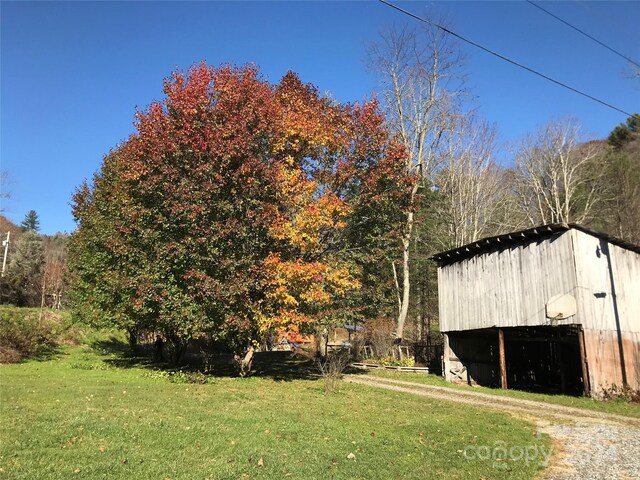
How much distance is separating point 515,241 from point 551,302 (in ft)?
10.2

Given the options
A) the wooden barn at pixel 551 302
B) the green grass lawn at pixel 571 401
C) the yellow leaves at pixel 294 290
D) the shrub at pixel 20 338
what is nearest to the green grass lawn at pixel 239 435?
the yellow leaves at pixel 294 290

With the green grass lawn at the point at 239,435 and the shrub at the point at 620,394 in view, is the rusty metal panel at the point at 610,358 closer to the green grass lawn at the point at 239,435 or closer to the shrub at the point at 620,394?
the shrub at the point at 620,394

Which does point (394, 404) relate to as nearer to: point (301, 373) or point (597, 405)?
point (597, 405)

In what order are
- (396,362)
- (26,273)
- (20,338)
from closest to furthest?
(20,338), (396,362), (26,273)

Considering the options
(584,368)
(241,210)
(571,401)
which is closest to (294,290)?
(241,210)

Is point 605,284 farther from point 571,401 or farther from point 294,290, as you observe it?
point 294,290

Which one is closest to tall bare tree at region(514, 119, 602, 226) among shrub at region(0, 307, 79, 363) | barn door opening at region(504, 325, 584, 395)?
barn door opening at region(504, 325, 584, 395)

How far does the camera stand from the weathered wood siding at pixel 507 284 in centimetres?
1723

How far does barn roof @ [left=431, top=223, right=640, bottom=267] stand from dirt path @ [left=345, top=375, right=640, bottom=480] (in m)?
6.34

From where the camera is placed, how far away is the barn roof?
56.4 ft

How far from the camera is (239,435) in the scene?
25.9 ft

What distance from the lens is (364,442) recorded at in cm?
800

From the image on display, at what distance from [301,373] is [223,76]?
43.3ft

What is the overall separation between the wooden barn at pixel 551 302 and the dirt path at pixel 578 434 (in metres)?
3.61
